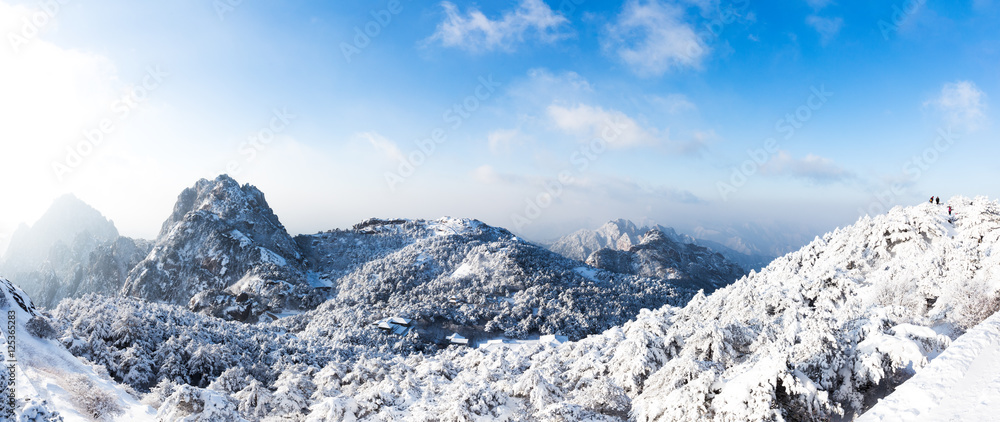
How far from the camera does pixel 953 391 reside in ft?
47.3

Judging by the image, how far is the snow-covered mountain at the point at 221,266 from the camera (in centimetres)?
10794

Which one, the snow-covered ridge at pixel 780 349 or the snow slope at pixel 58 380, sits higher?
the snow-covered ridge at pixel 780 349

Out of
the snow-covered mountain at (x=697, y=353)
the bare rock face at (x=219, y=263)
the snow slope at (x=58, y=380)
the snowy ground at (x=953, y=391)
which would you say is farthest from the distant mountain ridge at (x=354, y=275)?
the snowy ground at (x=953, y=391)

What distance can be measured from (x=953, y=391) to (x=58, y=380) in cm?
5076

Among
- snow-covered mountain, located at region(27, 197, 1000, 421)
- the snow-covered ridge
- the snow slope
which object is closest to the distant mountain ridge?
snow-covered mountain, located at region(27, 197, 1000, 421)

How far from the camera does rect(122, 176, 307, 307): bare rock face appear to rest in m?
111

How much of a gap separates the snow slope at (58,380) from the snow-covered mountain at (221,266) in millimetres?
75183

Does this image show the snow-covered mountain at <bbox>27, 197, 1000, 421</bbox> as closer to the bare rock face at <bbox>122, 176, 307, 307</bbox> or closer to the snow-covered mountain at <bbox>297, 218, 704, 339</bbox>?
the snow-covered mountain at <bbox>297, 218, 704, 339</bbox>

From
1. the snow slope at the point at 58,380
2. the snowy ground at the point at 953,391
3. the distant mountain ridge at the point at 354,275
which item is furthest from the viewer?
the distant mountain ridge at the point at 354,275

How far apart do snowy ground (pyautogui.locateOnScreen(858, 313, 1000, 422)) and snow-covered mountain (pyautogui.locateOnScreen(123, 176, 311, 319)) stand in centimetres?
11974

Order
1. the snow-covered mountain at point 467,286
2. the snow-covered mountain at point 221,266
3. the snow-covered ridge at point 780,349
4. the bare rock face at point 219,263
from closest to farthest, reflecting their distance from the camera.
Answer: the snow-covered ridge at point 780,349 → the snow-covered mountain at point 467,286 → the snow-covered mountain at point 221,266 → the bare rock face at point 219,263

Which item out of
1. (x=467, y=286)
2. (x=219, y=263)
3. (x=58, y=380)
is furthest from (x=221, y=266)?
(x=58, y=380)

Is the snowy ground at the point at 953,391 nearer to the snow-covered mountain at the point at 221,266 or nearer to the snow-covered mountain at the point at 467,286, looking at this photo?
the snow-covered mountain at the point at 467,286

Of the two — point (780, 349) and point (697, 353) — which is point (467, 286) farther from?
point (780, 349)
